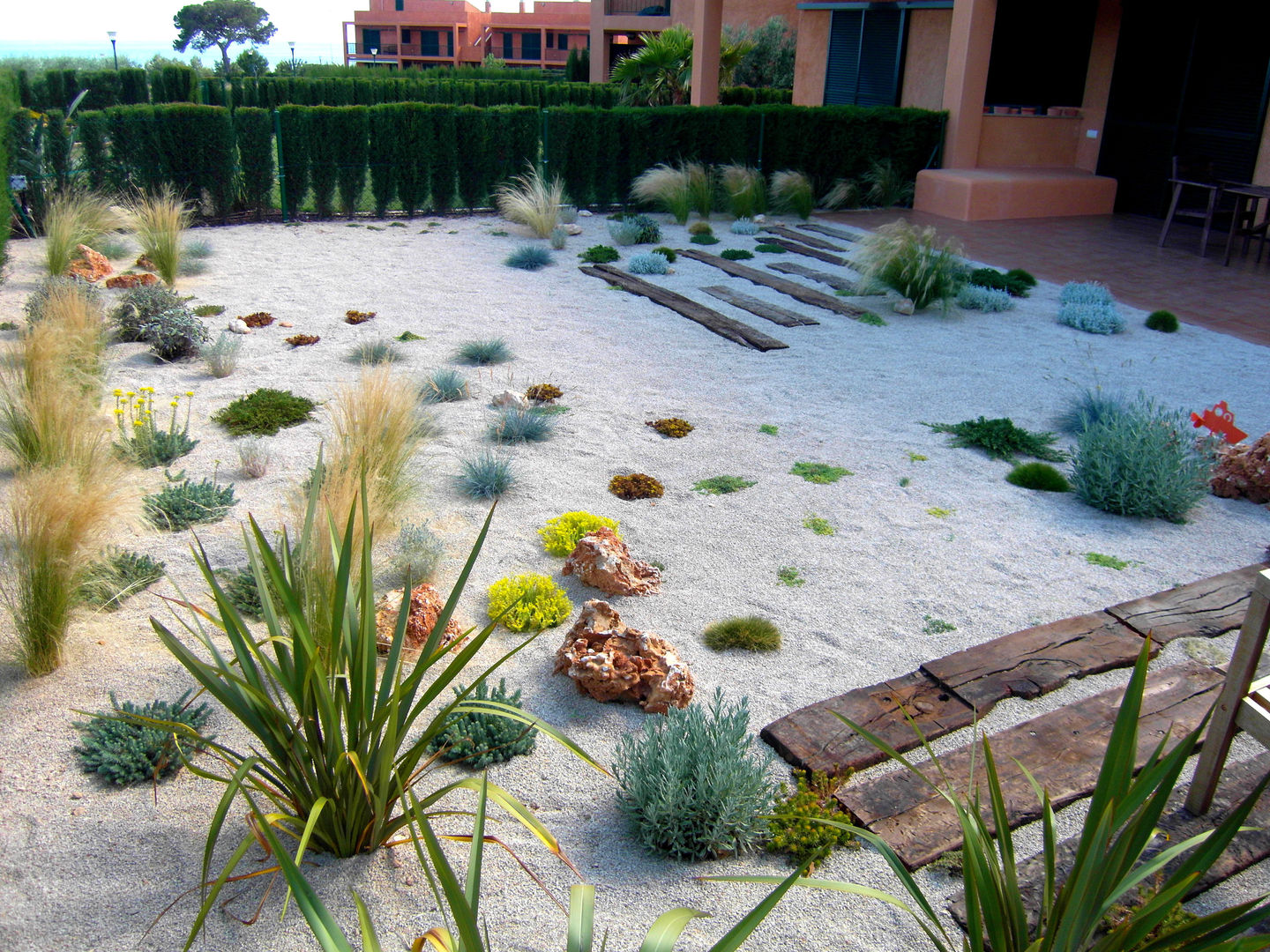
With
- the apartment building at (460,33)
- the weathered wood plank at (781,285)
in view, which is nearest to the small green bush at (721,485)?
the weathered wood plank at (781,285)

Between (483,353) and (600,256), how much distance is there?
13.5ft

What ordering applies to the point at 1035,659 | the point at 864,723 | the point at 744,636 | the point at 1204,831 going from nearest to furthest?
the point at 1204,831 → the point at 864,723 → the point at 1035,659 → the point at 744,636

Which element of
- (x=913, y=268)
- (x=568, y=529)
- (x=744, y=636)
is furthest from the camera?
(x=913, y=268)

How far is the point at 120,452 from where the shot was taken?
5.07 m

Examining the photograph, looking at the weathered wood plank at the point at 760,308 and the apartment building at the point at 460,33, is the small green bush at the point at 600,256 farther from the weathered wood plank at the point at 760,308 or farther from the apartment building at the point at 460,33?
the apartment building at the point at 460,33

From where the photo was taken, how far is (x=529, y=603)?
3838mm

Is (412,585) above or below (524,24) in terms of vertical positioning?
below

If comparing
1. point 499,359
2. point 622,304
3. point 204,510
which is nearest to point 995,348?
point 622,304

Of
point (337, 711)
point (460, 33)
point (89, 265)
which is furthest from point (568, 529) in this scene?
point (460, 33)

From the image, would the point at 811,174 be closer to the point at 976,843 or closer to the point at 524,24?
the point at 976,843

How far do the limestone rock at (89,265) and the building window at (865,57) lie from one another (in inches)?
485

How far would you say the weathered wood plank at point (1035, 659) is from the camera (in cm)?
342

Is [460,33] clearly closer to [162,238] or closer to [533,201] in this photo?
[533,201]

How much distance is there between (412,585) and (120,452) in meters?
2.24
